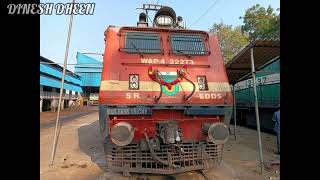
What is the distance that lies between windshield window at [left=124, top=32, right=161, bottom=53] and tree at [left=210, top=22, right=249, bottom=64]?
136ft

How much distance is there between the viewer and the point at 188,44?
21.9ft

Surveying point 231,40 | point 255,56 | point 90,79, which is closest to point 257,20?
point 231,40

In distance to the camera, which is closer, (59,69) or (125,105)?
(125,105)

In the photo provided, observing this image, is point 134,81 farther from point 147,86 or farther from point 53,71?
point 53,71

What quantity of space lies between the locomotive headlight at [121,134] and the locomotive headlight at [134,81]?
35.1 inches

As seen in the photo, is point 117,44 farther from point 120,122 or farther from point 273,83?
point 273,83

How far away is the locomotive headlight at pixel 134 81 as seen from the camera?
594 cm

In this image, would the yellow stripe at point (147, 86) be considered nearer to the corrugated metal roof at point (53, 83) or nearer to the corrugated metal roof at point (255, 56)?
the corrugated metal roof at point (255, 56)

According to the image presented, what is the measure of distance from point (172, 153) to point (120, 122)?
122 centimetres

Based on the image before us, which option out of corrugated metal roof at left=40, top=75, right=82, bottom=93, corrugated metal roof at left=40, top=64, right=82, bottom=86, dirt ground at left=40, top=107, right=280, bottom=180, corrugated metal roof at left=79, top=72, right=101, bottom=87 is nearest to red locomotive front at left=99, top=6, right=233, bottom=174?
dirt ground at left=40, top=107, right=280, bottom=180

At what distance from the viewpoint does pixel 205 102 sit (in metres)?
5.99

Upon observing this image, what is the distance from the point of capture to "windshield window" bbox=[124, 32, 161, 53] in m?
6.42

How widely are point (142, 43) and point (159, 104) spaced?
61.6 inches
